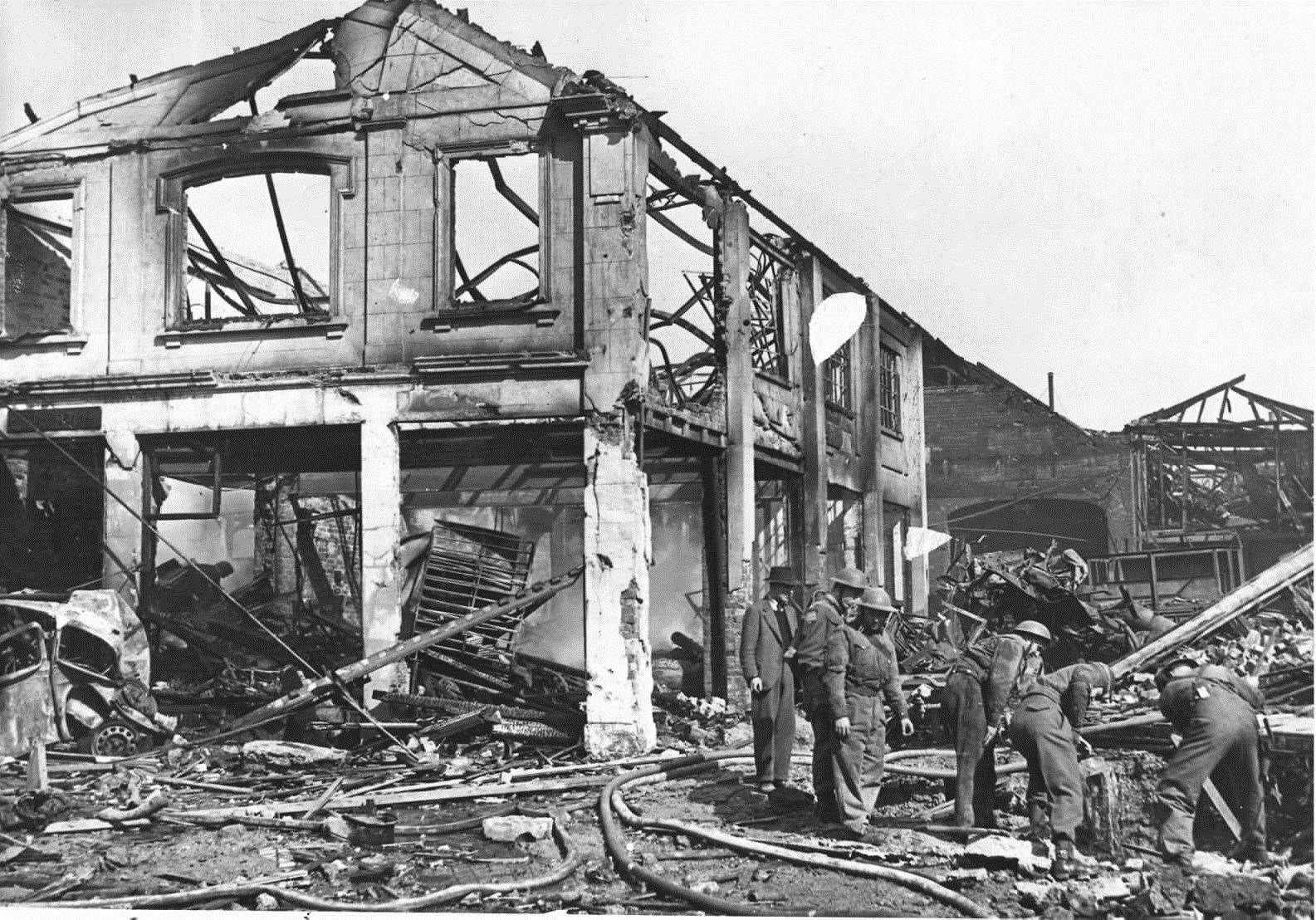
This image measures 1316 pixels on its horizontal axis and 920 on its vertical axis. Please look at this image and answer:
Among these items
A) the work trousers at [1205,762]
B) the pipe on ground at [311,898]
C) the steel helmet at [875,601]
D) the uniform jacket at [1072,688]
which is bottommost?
the pipe on ground at [311,898]

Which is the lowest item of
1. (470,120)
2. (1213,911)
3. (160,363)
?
(1213,911)

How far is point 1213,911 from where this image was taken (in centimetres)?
700

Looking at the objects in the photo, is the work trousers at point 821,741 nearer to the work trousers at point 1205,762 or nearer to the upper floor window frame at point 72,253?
the work trousers at point 1205,762

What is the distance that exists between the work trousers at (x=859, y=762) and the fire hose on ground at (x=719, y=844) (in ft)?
3.00

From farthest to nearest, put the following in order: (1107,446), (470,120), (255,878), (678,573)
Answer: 1. (1107,446)
2. (678,573)
3. (470,120)
4. (255,878)

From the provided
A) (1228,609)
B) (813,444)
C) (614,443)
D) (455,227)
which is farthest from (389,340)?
(1228,609)

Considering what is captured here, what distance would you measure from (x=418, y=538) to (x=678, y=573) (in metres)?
9.17

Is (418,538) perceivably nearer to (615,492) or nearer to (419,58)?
(615,492)

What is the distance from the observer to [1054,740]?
8.09 m

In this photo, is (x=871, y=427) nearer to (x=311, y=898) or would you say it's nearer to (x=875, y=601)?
(x=875, y=601)

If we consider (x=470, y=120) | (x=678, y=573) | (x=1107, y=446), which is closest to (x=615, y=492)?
(x=470, y=120)

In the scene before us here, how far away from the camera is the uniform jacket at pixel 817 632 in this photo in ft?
30.9

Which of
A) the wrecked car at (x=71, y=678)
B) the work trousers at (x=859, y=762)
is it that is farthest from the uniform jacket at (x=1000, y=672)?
the wrecked car at (x=71, y=678)

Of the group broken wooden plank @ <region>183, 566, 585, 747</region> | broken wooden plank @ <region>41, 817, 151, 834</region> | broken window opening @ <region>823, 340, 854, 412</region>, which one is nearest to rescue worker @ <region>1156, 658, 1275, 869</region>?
broken wooden plank @ <region>183, 566, 585, 747</region>
